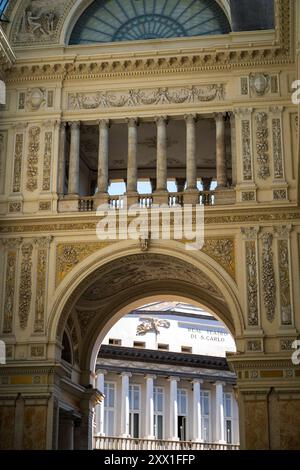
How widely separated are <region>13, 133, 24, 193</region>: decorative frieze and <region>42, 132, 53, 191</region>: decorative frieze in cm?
79

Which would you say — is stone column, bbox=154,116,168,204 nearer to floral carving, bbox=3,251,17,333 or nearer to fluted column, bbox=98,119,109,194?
fluted column, bbox=98,119,109,194

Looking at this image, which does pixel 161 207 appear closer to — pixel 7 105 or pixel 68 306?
pixel 68 306

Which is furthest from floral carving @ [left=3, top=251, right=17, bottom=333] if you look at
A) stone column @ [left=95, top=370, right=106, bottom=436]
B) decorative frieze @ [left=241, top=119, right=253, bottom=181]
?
stone column @ [left=95, top=370, right=106, bottom=436]

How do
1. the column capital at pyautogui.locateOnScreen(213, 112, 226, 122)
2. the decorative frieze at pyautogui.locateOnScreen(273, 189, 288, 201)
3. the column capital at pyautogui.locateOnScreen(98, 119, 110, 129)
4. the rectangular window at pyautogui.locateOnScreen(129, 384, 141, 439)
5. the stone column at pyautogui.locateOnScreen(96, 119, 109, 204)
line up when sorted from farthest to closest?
the rectangular window at pyautogui.locateOnScreen(129, 384, 141, 439)
the column capital at pyautogui.locateOnScreen(98, 119, 110, 129)
the column capital at pyautogui.locateOnScreen(213, 112, 226, 122)
the stone column at pyautogui.locateOnScreen(96, 119, 109, 204)
the decorative frieze at pyautogui.locateOnScreen(273, 189, 288, 201)

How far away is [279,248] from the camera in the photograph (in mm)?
26500

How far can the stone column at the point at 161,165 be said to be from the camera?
91.0 feet

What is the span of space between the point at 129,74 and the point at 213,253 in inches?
254

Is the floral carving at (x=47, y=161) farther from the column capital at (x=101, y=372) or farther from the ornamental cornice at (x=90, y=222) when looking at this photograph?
the column capital at (x=101, y=372)

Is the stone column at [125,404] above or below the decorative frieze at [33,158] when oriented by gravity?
below

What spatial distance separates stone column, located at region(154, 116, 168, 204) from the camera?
2773 cm

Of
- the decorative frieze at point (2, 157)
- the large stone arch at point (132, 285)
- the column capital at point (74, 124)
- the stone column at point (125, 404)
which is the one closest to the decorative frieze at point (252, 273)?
the large stone arch at point (132, 285)

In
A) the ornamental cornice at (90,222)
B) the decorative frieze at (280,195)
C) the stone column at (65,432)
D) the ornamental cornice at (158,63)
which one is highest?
the ornamental cornice at (158,63)

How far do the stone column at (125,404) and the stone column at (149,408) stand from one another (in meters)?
1.18

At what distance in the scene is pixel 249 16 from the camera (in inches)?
1176
